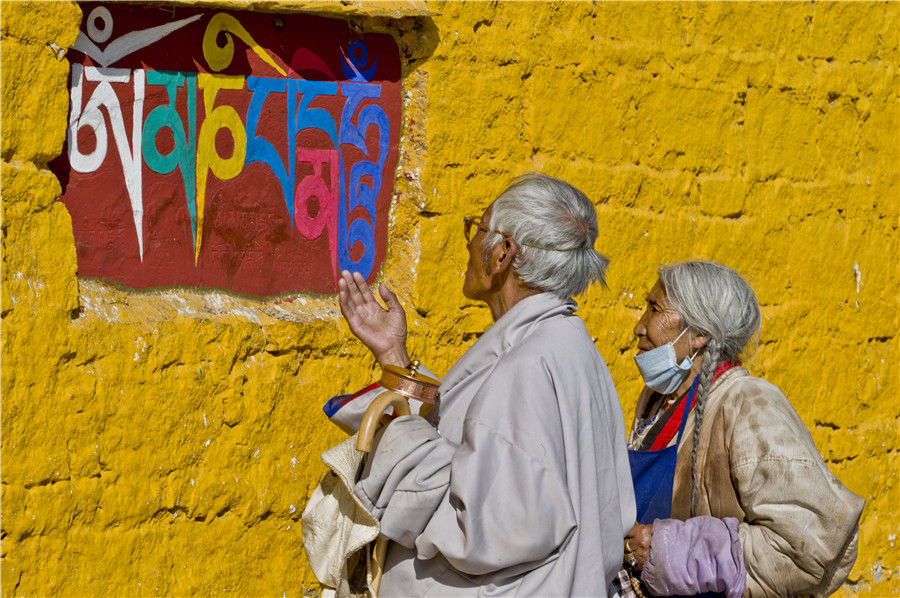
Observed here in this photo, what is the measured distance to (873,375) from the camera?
210 inches

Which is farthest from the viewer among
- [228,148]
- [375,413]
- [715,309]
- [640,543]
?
[228,148]

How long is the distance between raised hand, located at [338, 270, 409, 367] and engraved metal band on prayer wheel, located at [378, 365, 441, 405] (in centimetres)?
9

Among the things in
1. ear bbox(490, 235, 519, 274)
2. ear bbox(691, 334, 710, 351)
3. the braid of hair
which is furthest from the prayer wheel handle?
ear bbox(691, 334, 710, 351)

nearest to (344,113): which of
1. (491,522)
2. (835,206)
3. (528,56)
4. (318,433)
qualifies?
(528,56)

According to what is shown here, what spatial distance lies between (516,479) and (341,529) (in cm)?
50

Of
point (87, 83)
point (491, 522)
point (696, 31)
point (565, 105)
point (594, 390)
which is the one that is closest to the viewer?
point (491, 522)

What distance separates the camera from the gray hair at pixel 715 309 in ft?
9.75

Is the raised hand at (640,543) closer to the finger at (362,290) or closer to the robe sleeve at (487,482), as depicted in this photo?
the robe sleeve at (487,482)

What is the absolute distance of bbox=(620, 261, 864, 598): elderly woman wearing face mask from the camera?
2648 millimetres

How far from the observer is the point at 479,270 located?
261 cm

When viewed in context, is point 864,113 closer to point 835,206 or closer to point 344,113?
point 835,206

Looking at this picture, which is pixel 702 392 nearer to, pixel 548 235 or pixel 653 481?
pixel 653 481

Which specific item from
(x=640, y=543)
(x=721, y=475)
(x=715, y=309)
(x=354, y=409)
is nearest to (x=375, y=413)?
(x=354, y=409)

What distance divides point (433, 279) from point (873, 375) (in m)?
2.66
